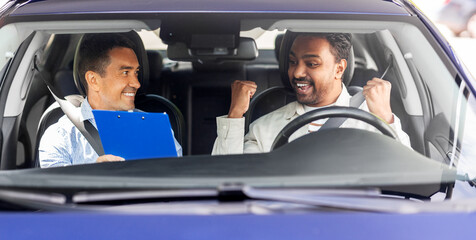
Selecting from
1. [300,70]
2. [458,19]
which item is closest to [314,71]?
[300,70]

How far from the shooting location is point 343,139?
1889mm

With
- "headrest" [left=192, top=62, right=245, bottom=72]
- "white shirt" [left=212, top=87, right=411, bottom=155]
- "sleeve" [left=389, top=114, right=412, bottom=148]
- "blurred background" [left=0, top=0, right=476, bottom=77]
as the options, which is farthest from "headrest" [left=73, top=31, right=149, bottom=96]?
"blurred background" [left=0, top=0, right=476, bottom=77]

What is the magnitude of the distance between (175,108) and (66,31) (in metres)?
0.60

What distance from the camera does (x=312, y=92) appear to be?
2.52 meters

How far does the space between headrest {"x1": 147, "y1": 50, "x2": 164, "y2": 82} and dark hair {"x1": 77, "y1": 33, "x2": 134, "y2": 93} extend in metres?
0.47

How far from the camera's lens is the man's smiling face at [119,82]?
246 cm

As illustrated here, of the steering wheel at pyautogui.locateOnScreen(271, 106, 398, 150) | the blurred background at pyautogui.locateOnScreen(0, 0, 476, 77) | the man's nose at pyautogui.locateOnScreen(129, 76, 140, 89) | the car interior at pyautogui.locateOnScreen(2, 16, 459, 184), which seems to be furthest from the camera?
the blurred background at pyautogui.locateOnScreen(0, 0, 476, 77)

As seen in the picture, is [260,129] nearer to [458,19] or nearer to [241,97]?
[241,97]

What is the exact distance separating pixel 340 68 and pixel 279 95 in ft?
0.94

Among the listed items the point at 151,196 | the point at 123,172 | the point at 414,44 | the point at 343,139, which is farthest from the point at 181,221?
the point at 414,44

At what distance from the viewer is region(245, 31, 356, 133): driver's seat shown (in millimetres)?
2520

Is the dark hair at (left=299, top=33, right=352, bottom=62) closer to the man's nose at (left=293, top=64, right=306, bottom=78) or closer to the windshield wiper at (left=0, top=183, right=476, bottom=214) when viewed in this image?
the man's nose at (left=293, top=64, right=306, bottom=78)

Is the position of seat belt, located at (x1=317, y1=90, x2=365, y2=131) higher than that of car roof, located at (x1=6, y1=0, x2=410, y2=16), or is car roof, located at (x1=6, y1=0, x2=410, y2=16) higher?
car roof, located at (x1=6, y1=0, x2=410, y2=16)

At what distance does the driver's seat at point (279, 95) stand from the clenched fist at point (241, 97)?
0.11 feet
